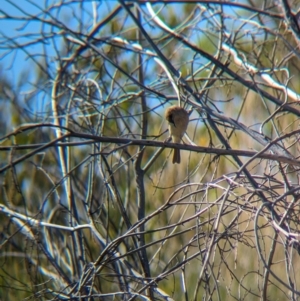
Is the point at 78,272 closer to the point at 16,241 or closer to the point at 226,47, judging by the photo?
the point at 226,47

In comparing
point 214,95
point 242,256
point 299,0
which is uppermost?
point 299,0

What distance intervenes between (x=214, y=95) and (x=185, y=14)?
45.9 inches

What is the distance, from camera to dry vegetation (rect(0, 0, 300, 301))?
2916mm

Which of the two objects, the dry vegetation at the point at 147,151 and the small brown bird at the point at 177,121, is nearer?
the dry vegetation at the point at 147,151

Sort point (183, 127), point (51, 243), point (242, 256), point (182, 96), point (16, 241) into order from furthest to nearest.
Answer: point (16, 241) < point (242, 256) < point (51, 243) < point (183, 127) < point (182, 96)

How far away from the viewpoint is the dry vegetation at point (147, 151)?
2.92 m

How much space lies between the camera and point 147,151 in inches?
231

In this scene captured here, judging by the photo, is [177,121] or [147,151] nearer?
[177,121]

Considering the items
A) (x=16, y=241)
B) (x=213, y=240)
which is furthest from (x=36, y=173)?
(x=213, y=240)

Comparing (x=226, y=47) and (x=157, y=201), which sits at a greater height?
(x=226, y=47)

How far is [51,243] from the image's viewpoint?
14.1 ft

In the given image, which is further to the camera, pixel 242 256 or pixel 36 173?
pixel 36 173

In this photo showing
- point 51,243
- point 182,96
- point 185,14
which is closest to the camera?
point 182,96

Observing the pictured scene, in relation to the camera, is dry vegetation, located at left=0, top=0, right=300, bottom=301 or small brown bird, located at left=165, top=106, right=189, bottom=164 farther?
small brown bird, located at left=165, top=106, right=189, bottom=164
